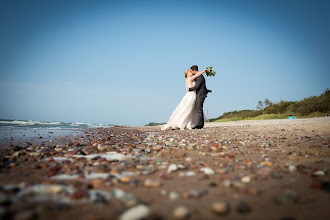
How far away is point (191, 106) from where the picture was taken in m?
12.8

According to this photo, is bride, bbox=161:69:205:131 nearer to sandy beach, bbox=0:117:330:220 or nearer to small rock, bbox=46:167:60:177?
sandy beach, bbox=0:117:330:220

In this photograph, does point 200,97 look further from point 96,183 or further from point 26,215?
point 26,215

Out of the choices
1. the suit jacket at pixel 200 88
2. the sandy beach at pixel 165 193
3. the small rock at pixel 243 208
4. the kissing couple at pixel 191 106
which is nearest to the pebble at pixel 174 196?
the sandy beach at pixel 165 193

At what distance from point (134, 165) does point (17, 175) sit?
1.81 m

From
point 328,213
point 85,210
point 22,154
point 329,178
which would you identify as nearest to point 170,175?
point 85,210

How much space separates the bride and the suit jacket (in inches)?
9.8

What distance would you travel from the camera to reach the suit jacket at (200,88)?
12883 millimetres

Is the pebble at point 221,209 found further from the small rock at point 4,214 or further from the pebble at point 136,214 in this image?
the small rock at point 4,214

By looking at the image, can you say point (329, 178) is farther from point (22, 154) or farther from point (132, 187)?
point (22, 154)

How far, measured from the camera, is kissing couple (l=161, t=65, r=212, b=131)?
1277cm

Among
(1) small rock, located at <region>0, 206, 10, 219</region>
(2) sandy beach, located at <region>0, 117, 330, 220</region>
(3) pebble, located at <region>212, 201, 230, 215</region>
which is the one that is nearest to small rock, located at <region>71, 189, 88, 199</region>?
(2) sandy beach, located at <region>0, 117, 330, 220</region>

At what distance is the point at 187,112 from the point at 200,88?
1.97 m

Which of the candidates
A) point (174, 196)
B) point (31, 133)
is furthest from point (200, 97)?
point (174, 196)

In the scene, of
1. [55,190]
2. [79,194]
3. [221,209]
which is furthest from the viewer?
[55,190]
